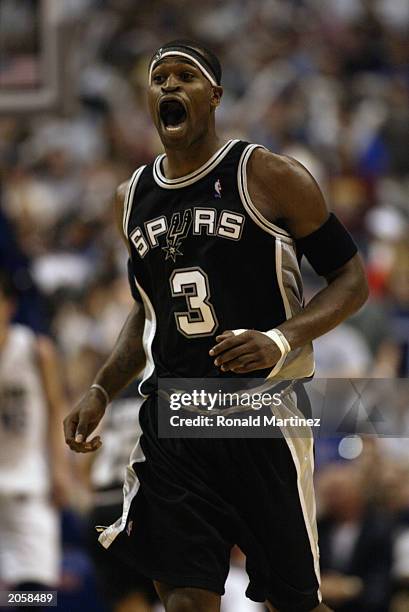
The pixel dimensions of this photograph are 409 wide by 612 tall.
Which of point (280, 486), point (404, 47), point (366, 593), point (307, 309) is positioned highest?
point (404, 47)

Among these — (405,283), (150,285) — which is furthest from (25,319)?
(150,285)

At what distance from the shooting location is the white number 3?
3.90 m

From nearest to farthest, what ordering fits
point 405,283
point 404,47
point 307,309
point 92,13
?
point 307,309, point 405,283, point 404,47, point 92,13

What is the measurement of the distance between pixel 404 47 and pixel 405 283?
2.66m

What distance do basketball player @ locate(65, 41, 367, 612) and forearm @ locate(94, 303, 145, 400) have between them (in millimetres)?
301

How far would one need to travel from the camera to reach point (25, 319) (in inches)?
298

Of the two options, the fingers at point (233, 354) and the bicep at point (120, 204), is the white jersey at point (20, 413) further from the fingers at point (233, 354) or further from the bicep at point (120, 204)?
the fingers at point (233, 354)

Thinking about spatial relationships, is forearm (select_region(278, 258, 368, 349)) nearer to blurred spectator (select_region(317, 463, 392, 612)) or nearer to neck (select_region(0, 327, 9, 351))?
blurred spectator (select_region(317, 463, 392, 612))

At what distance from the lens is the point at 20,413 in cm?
759

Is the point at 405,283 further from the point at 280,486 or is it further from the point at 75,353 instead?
the point at 280,486

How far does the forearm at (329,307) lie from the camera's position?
381 cm

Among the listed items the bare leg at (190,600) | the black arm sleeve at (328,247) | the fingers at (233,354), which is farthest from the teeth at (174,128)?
the bare leg at (190,600)

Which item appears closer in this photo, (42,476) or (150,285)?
(150,285)

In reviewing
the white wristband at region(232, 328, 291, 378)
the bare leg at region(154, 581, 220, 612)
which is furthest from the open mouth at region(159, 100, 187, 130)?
the bare leg at region(154, 581, 220, 612)
